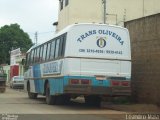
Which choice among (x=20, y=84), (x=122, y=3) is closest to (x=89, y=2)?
(x=122, y=3)

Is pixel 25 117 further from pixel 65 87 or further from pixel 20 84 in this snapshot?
pixel 20 84

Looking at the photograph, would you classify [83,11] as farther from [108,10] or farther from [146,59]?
[146,59]

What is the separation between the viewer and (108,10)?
1986 inches

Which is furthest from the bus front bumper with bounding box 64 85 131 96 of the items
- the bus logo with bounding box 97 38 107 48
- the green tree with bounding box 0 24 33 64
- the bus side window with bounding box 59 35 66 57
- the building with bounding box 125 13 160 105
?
the green tree with bounding box 0 24 33 64

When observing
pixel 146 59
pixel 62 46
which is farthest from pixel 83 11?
pixel 62 46

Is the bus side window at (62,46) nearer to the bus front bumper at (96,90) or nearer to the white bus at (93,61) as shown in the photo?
the white bus at (93,61)

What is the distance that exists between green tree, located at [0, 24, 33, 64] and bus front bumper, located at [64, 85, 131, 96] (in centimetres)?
7622

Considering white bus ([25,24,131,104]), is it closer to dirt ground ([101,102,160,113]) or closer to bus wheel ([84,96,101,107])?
dirt ground ([101,102,160,113])

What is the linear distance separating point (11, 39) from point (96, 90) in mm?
78245

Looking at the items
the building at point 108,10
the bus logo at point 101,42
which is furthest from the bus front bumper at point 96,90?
the building at point 108,10

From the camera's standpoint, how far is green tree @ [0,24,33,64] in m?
95.4

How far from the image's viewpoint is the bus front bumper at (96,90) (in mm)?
19219

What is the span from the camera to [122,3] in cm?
5031

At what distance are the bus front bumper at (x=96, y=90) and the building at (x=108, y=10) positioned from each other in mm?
29357
